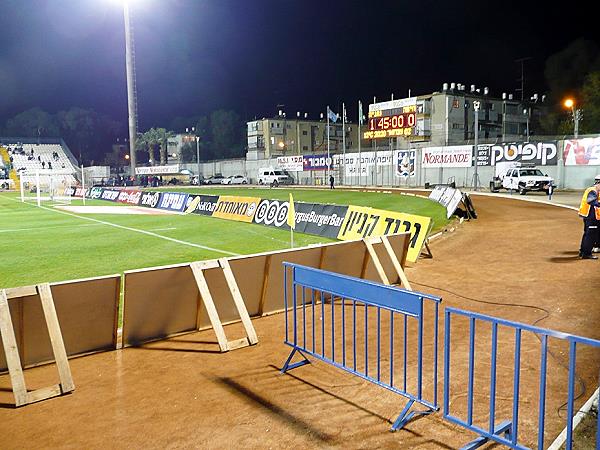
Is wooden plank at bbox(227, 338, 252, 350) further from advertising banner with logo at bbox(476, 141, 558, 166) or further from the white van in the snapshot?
the white van

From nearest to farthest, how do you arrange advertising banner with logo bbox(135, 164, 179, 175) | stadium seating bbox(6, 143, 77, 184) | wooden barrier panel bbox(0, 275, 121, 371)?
wooden barrier panel bbox(0, 275, 121, 371), stadium seating bbox(6, 143, 77, 184), advertising banner with logo bbox(135, 164, 179, 175)

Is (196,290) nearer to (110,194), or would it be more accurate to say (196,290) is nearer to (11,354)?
(11,354)

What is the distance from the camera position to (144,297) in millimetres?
7008

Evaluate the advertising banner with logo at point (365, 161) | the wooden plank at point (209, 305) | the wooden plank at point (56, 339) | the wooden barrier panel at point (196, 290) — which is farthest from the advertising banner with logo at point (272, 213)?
the advertising banner with logo at point (365, 161)

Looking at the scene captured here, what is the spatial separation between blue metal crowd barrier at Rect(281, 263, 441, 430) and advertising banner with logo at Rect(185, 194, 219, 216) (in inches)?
712

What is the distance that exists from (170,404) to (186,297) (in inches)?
92.6

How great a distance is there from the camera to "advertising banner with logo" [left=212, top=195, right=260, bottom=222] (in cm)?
2235

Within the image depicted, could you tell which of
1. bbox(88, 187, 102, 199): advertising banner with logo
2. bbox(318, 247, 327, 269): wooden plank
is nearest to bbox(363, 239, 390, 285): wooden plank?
bbox(318, 247, 327, 269): wooden plank

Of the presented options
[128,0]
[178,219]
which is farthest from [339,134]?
[178,219]

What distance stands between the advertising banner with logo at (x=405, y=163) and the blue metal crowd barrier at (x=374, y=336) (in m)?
44.6

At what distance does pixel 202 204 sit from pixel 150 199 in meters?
8.81

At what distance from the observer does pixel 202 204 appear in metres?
27.1

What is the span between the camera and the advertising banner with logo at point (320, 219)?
16.7 metres

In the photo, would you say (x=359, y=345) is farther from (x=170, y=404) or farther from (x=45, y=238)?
(x=45, y=238)
